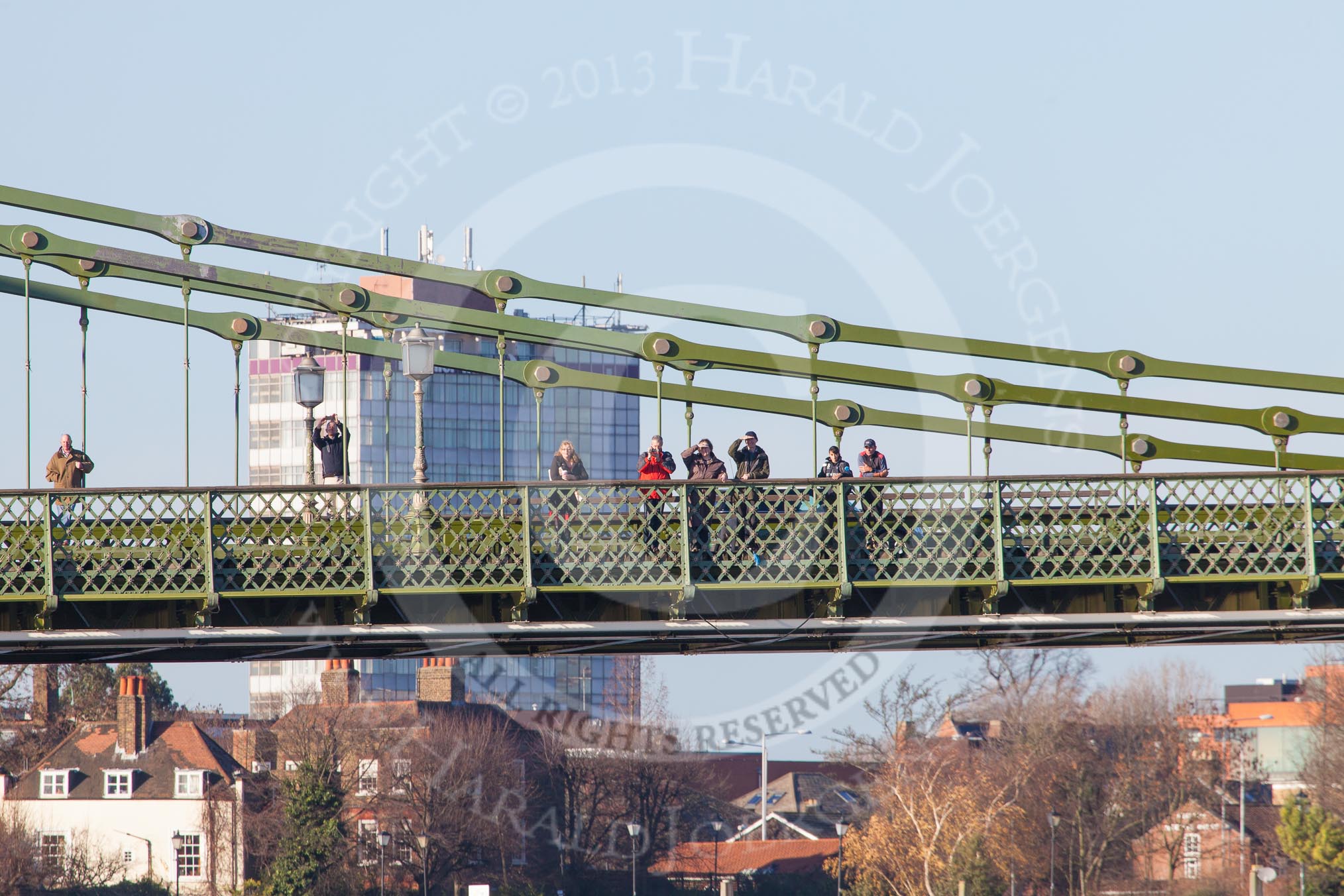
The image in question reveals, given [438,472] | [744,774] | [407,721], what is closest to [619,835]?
[407,721]

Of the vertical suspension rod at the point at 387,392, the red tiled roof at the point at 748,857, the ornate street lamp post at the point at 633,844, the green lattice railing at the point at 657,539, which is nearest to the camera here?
the green lattice railing at the point at 657,539

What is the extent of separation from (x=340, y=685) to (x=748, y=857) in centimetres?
2251

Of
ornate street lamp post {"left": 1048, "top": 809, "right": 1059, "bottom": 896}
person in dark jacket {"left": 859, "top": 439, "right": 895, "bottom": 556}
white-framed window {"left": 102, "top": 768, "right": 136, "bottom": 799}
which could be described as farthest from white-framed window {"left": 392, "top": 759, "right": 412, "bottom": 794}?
person in dark jacket {"left": 859, "top": 439, "right": 895, "bottom": 556}

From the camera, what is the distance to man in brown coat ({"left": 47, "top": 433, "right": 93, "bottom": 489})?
26547 mm

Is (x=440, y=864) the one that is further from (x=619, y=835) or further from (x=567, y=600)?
(x=567, y=600)

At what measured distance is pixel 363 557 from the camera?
2461cm

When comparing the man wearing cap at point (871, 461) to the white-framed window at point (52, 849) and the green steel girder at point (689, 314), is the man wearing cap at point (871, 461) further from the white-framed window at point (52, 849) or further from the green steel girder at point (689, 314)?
the white-framed window at point (52, 849)

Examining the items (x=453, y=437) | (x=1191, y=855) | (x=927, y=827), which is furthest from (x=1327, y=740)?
(x=453, y=437)

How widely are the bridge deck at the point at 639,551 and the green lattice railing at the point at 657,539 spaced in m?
0.03

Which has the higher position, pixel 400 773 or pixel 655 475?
pixel 655 475

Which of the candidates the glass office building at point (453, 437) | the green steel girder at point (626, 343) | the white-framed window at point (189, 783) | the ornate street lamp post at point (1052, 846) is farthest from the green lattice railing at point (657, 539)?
the glass office building at point (453, 437)

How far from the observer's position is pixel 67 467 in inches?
1046

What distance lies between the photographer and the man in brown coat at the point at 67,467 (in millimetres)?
26547

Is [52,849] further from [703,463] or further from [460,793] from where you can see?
[703,463]
